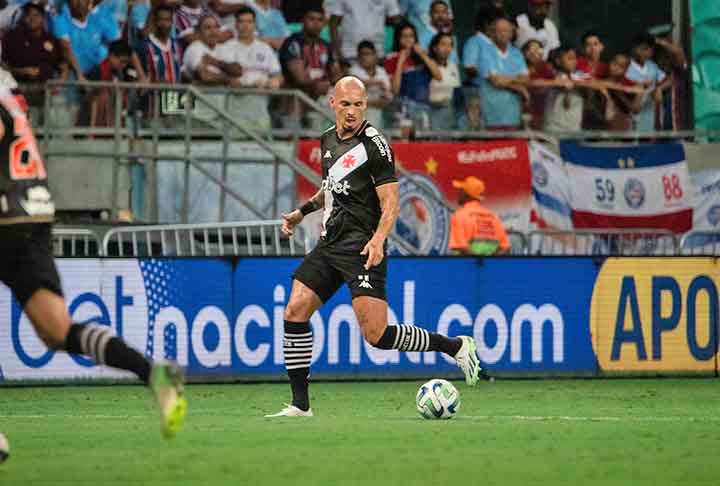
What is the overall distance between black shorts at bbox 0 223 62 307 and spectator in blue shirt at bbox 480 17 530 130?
1309 cm

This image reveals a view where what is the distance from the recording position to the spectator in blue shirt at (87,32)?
1956 cm

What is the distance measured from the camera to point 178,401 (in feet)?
26.4

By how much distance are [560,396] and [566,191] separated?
6416 millimetres

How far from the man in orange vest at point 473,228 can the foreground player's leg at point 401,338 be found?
602 centimetres

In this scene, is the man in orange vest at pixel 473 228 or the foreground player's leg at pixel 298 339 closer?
the foreground player's leg at pixel 298 339

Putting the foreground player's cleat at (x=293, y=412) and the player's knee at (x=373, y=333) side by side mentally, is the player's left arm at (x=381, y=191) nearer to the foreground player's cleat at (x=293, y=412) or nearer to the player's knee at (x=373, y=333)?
the player's knee at (x=373, y=333)

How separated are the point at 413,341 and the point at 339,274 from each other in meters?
0.73

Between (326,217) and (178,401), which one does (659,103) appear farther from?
(178,401)

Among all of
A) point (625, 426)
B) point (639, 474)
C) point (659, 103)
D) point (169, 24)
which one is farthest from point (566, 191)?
point (639, 474)

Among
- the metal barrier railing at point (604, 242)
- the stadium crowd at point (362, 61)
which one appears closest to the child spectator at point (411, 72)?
the stadium crowd at point (362, 61)

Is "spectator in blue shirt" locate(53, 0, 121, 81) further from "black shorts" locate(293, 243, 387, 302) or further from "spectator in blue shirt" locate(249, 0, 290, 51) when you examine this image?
"black shorts" locate(293, 243, 387, 302)

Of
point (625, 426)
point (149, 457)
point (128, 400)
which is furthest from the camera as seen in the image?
point (128, 400)

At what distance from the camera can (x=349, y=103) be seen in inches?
454

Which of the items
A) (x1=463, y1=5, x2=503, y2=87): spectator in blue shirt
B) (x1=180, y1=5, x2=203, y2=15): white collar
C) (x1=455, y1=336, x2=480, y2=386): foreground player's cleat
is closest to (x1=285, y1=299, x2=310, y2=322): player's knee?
(x1=455, y1=336, x2=480, y2=386): foreground player's cleat
